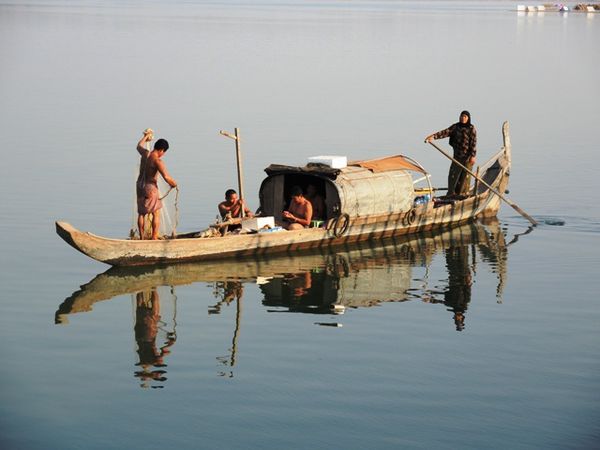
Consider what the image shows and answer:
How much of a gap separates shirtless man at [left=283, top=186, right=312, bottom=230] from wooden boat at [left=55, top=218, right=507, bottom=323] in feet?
1.61

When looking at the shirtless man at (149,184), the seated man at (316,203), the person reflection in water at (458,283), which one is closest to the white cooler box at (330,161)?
the seated man at (316,203)

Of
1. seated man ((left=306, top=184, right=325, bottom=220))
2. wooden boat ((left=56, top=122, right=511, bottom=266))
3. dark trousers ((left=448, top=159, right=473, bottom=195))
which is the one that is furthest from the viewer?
dark trousers ((left=448, top=159, right=473, bottom=195))

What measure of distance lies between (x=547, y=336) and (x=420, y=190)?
664 cm

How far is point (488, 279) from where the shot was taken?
18.5 metres

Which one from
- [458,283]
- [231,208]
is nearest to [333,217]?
[231,208]

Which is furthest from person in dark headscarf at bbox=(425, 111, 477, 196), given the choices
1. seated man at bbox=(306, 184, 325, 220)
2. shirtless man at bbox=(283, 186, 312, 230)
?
shirtless man at bbox=(283, 186, 312, 230)

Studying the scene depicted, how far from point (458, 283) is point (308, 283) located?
2282 millimetres

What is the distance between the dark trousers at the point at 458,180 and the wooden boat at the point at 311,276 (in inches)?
81.0

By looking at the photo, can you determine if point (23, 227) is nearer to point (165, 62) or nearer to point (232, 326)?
point (232, 326)

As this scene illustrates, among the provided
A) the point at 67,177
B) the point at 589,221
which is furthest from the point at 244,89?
the point at 589,221

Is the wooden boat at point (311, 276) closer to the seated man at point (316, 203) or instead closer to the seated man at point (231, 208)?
the seated man at point (316, 203)

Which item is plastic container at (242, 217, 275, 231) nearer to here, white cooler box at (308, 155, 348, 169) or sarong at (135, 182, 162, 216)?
white cooler box at (308, 155, 348, 169)

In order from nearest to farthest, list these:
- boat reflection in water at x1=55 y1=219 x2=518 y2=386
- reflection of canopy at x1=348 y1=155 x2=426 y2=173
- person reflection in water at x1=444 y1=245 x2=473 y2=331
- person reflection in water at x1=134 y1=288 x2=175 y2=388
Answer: person reflection in water at x1=134 y1=288 x2=175 y2=388
boat reflection in water at x1=55 y1=219 x2=518 y2=386
person reflection in water at x1=444 y1=245 x2=473 y2=331
reflection of canopy at x1=348 y1=155 x2=426 y2=173

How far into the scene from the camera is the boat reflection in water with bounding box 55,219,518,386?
1614cm
